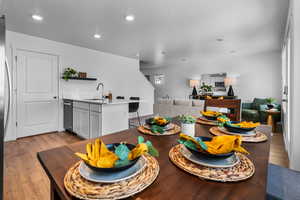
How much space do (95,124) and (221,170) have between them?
281 cm

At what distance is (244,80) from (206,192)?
258 inches

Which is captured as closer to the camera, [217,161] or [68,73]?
[217,161]

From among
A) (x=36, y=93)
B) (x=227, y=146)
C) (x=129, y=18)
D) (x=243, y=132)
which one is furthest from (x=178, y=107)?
(x=227, y=146)

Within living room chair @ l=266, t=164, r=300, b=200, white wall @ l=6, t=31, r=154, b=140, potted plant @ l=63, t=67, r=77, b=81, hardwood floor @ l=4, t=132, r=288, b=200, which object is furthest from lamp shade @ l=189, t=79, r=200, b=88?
living room chair @ l=266, t=164, r=300, b=200

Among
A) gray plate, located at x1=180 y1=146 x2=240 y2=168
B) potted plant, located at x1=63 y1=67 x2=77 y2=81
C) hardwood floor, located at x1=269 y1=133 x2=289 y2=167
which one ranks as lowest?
hardwood floor, located at x1=269 y1=133 x2=289 y2=167

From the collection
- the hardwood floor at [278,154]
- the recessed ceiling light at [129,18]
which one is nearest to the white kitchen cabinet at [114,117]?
the recessed ceiling light at [129,18]

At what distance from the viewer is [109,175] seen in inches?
21.0

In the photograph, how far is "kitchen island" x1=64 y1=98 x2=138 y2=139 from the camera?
290cm

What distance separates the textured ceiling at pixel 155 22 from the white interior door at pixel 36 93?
632 mm

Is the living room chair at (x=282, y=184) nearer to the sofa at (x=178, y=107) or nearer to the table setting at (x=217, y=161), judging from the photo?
the table setting at (x=217, y=161)

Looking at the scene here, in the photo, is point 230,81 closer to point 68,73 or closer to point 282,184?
point 282,184

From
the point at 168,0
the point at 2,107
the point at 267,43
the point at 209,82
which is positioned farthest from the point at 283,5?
the point at 209,82

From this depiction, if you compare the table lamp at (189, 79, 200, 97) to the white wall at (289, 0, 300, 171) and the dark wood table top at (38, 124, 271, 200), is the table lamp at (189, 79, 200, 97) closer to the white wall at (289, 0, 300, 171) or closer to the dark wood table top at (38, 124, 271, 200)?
the white wall at (289, 0, 300, 171)

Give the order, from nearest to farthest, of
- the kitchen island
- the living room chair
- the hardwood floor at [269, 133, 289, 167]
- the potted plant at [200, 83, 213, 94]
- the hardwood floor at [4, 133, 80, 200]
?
the living room chair < the hardwood floor at [4, 133, 80, 200] < the hardwood floor at [269, 133, 289, 167] < the kitchen island < the potted plant at [200, 83, 213, 94]
